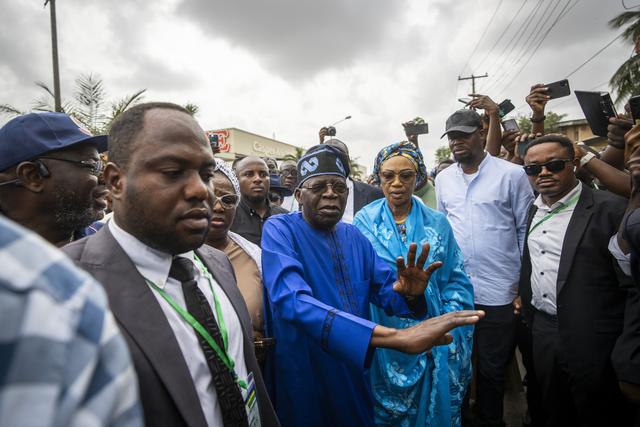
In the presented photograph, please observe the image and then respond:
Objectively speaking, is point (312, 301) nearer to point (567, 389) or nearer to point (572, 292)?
point (572, 292)

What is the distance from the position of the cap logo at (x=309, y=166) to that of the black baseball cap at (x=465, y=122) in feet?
6.62

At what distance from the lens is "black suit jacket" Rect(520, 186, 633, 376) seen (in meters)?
2.57

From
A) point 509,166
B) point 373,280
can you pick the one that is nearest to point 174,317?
point 373,280

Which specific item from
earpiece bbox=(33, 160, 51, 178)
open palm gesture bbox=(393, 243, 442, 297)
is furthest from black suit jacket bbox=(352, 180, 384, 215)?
earpiece bbox=(33, 160, 51, 178)

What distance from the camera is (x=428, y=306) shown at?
8.60ft

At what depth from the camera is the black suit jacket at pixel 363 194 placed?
473 cm

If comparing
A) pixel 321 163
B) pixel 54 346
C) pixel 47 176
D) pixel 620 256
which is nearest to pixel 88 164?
pixel 47 176

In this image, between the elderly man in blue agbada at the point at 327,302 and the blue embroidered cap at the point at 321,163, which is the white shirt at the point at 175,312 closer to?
the elderly man in blue agbada at the point at 327,302

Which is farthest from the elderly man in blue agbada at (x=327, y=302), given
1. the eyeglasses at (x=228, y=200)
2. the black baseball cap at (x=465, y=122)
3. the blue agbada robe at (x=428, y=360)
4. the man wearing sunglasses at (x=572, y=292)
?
the black baseball cap at (x=465, y=122)

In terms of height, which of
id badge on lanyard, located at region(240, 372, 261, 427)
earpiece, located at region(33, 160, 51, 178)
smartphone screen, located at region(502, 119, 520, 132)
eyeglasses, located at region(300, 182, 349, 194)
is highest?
smartphone screen, located at region(502, 119, 520, 132)

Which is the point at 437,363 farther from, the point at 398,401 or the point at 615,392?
the point at 615,392

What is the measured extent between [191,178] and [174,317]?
18.0 inches

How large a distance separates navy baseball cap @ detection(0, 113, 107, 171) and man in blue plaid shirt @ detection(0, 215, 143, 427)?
1715 mm

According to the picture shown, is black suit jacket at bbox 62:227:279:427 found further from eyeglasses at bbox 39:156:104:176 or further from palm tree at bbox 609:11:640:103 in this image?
palm tree at bbox 609:11:640:103
